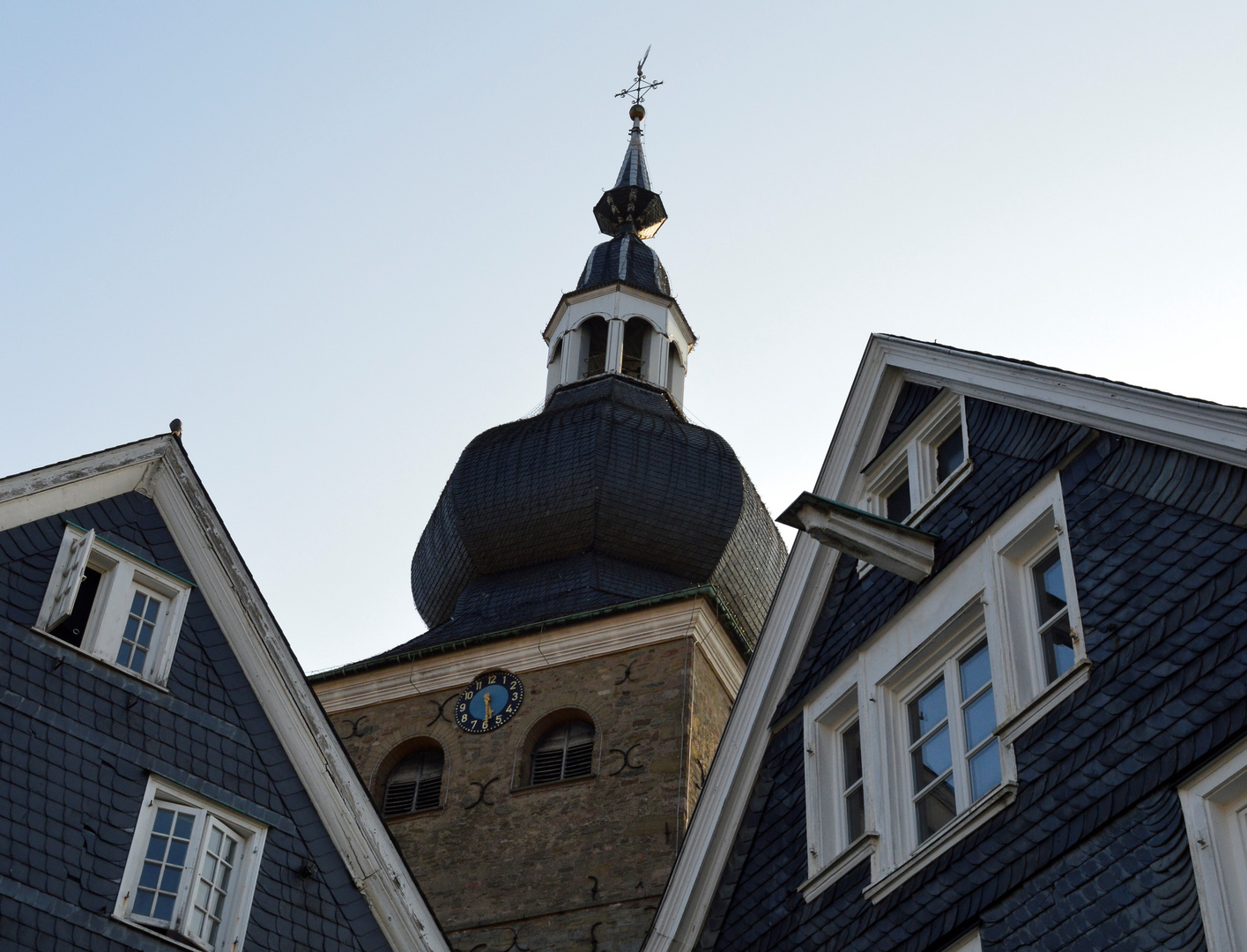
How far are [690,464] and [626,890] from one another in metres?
10.0

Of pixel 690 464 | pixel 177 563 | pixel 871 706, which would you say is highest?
pixel 690 464

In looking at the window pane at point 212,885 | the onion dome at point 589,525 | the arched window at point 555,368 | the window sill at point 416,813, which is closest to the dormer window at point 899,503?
the window pane at point 212,885

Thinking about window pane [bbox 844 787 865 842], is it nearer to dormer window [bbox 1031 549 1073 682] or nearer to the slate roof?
dormer window [bbox 1031 549 1073 682]

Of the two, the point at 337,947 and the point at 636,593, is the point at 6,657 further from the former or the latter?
the point at 636,593

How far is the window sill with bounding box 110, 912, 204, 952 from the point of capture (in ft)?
35.6

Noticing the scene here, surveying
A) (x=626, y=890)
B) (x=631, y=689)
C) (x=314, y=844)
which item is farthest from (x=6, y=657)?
(x=631, y=689)

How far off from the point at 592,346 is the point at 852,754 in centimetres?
2813

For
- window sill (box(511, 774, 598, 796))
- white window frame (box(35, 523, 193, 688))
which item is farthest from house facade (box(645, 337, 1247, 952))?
window sill (box(511, 774, 598, 796))

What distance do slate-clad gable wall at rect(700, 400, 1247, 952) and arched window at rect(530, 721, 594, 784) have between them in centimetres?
1689

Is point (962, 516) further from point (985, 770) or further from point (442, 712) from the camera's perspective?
point (442, 712)

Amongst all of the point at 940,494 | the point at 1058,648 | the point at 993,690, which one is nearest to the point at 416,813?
the point at 940,494

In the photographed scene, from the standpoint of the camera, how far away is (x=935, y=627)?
10891 millimetres

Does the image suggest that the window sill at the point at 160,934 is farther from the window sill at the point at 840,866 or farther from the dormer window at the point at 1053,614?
the dormer window at the point at 1053,614

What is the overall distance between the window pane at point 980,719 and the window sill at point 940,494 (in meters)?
1.61
